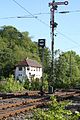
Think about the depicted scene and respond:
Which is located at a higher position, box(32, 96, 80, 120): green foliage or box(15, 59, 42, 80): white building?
box(15, 59, 42, 80): white building

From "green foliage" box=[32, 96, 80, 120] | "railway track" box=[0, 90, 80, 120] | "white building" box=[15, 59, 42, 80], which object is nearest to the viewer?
"green foliage" box=[32, 96, 80, 120]

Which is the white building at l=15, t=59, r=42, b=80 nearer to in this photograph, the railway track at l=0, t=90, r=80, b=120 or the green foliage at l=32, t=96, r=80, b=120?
the railway track at l=0, t=90, r=80, b=120

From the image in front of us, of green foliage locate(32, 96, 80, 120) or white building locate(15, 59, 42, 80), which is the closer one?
green foliage locate(32, 96, 80, 120)

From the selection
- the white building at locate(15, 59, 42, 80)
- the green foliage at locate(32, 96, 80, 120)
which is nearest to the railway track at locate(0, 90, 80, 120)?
the green foliage at locate(32, 96, 80, 120)

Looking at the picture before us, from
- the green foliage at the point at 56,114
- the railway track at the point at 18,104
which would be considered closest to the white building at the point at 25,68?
the railway track at the point at 18,104

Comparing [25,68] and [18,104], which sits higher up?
[25,68]

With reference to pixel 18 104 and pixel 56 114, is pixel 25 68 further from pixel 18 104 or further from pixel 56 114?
pixel 56 114

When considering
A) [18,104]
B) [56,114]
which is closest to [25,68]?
[18,104]

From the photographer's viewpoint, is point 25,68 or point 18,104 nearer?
point 18,104

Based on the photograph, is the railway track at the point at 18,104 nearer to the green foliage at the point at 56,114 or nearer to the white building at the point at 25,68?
the green foliage at the point at 56,114

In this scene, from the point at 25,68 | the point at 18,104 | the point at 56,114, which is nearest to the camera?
the point at 56,114

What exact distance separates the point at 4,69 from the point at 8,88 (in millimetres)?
67002

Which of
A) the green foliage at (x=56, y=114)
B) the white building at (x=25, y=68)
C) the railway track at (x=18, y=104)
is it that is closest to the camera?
the green foliage at (x=56, y=114)

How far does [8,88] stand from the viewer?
108 feet
